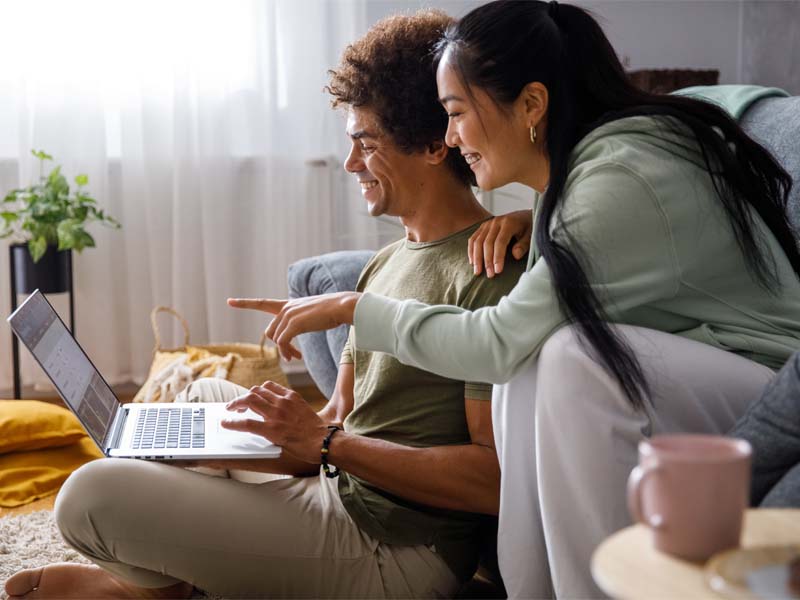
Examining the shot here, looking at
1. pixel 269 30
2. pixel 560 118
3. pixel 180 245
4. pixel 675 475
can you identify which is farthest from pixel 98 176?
pixel 675 475

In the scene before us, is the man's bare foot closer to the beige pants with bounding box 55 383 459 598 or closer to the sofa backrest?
the beige pants with bounding box 55 383 459 598

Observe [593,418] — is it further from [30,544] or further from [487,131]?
[30,544]

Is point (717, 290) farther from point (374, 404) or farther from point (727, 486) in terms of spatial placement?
point (727, 486)

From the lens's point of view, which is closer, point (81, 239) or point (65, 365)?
point (65, 365)

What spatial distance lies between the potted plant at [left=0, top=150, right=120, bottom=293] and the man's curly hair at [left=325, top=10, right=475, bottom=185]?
5.88 feet

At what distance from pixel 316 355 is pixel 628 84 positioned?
128 cm

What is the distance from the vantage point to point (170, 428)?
155 centimetres

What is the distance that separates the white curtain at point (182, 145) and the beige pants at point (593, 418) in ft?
8.01

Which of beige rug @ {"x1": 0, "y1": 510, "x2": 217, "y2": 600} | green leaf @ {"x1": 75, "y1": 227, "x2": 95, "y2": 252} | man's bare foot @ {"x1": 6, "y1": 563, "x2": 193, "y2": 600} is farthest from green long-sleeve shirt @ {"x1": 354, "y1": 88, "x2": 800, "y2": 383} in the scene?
green leaf @ {"x1": 75, "y1": 227, "x2": 95, "y2": 252}

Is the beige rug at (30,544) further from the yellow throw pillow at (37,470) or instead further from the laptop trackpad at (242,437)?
the laptop trackpad at (242,437)

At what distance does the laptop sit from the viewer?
1.41m

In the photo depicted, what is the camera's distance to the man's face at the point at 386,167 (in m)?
1.60

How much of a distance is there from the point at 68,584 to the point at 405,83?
96cm

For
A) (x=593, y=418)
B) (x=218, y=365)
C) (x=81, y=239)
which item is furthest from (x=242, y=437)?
(x=81, y=239)
